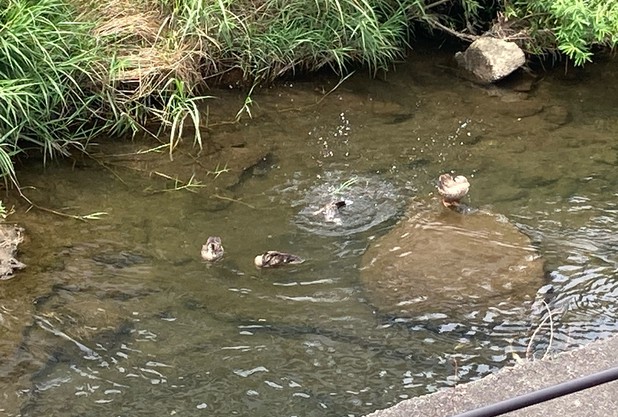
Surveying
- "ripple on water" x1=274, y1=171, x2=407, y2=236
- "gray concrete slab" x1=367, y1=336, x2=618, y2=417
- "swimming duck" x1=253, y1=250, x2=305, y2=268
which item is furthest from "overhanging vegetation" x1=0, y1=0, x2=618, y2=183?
"gray concrete slab" x1=367, y1=336, x2=618, y2=417

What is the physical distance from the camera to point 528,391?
126 inches

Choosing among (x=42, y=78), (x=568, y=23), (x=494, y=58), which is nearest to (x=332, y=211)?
(x=42, y=78)

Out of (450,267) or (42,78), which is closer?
(450,267)

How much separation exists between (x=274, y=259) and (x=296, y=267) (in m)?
0.18

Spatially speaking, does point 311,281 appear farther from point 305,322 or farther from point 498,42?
point 498,42

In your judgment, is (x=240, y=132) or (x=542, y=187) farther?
(x=240, y=132)

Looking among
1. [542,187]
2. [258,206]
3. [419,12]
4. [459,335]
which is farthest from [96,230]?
[419,12]

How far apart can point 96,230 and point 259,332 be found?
1583 mm

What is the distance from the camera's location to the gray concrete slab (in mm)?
3129

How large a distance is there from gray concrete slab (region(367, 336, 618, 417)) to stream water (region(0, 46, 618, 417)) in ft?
2.89

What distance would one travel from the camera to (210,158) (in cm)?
643

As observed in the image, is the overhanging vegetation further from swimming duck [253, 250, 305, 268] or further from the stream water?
swimming duck [253, 250, 305, 268]

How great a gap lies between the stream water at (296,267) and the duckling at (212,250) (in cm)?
6

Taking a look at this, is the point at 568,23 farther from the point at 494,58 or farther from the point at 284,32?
the point at 284,32
